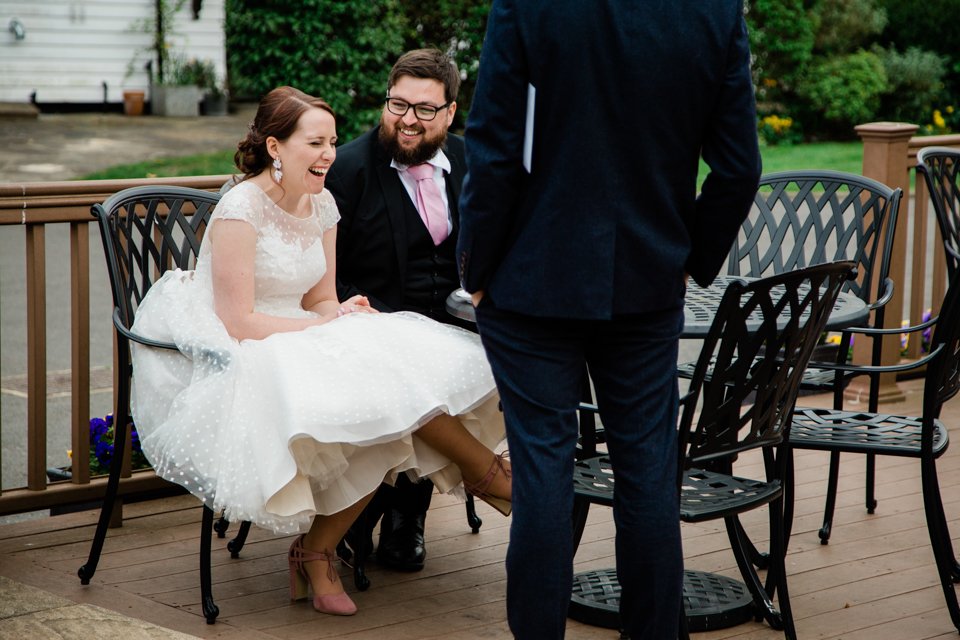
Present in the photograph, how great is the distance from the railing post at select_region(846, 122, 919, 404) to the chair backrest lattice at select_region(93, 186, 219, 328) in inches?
113

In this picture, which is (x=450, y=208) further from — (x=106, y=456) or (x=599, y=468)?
(x=106, y=456)

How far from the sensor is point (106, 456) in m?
4.28

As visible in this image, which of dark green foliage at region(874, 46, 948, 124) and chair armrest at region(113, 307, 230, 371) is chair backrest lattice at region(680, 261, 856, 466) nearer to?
chair armrest at region(113, 307, 230, 371)

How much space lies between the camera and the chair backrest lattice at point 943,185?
4289 millimetres

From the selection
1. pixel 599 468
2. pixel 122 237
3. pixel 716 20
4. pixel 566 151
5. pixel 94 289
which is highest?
pixel 716 20

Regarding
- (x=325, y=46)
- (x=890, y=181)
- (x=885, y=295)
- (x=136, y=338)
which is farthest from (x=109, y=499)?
(x=325, y=46)

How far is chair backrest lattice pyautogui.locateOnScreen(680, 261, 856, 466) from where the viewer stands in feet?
8.79

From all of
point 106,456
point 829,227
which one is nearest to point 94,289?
point 106,456

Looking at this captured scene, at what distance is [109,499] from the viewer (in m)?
3.57

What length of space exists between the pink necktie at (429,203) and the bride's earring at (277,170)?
46 centimetres

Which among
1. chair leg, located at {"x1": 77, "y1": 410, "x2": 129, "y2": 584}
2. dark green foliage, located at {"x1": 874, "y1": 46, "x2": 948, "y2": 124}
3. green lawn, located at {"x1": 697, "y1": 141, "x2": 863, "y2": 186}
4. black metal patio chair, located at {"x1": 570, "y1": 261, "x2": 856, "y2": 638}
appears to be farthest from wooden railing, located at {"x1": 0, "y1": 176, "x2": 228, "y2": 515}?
dark green foliage, located at {"x1": 874, "y1": 46, "x2": 948, "y2": 124}

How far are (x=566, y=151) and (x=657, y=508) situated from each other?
2.47 ft

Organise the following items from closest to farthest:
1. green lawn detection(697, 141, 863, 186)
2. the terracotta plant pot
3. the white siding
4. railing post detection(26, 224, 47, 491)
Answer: railing post detection(26, 224, 47, 491)
green lawn detection(697, 141, 863, 186)
the white siding
the terracotta plant pot

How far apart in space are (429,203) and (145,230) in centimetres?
87
